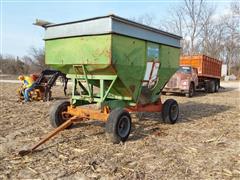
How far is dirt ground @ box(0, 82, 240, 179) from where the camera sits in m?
3.86

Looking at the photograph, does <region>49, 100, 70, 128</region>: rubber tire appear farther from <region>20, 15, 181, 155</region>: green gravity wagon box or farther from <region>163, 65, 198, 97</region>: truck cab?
<region>163, 65, 198, 97</region>: truck cab

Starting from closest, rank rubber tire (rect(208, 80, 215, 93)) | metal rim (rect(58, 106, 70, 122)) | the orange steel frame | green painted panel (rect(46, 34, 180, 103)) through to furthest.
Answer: green painted panel (rect(46, 34, 180, 103)) < the orange steel frame < metal rim (rect(58, 106, 70, 122)) < rubber tire (rect(208, 80, 215, 93))

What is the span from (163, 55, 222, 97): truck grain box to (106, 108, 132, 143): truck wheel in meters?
9.41

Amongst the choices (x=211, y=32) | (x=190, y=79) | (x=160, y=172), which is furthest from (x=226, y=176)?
(x=211, y=32)

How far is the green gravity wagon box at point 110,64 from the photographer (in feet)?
16.9

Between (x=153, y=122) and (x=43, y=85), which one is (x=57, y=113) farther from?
(x=43, y=85)

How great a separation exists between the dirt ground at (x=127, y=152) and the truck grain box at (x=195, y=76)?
7.60 m

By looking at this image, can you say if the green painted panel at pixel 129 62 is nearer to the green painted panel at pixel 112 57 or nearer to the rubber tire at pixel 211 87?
the green painted panel at pixel 112 57

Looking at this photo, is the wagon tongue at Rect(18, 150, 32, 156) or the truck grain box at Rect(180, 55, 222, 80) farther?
the truck grain box at Rect(180, 55, 222, 80)

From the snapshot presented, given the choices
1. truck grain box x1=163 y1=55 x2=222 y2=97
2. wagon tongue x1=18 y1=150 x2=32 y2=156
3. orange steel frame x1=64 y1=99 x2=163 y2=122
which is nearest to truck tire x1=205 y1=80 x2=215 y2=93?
truck grain box x1=163 y1=55 x2=222 y2=97

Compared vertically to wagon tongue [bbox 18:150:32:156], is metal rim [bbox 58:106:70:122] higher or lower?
higher

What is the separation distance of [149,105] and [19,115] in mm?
3742

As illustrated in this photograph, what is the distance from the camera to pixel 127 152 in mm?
4738

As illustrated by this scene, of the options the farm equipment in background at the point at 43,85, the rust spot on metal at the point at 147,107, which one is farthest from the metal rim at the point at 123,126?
the farm equipment in background at the point at 43,85
